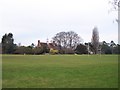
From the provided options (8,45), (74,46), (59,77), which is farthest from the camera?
(74,46)

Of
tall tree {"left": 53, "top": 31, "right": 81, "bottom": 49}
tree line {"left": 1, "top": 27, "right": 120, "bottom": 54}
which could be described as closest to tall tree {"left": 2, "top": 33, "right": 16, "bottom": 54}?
tree line {"left": 1, "top": 27, "right": 120, "bottom": 54}

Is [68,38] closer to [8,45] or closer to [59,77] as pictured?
[8,45]

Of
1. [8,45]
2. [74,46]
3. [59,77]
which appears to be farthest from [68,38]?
[59,77]

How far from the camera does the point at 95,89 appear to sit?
547 inches

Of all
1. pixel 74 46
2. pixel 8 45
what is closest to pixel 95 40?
pixel 74 46

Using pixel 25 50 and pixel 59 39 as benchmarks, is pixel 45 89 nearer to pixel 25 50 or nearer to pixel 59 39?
pixel 25 50

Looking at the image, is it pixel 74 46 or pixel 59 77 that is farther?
pixel 74 46

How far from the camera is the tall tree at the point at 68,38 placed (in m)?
143

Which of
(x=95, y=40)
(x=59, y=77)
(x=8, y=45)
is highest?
(x=95, y=40)

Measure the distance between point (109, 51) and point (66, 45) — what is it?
20.5 m

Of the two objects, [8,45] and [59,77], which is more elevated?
[8,45]

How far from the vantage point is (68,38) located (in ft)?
472

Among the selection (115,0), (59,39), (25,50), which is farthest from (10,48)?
(115,0)

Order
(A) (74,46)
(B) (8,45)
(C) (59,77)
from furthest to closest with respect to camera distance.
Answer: (A) (74,46) → (B) (8,45) → (C) (59,77)
